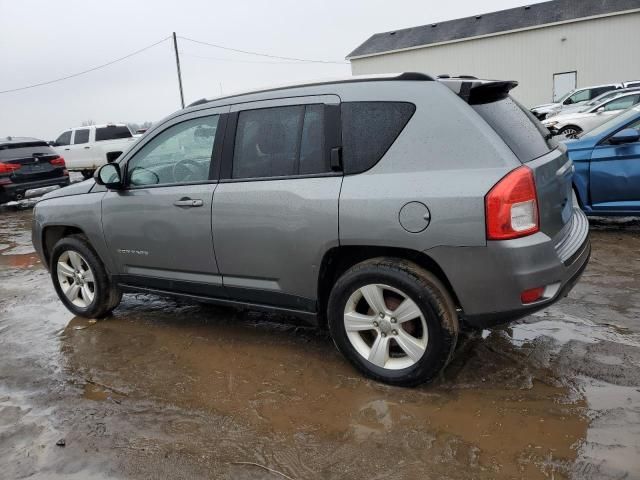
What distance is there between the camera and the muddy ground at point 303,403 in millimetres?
2607

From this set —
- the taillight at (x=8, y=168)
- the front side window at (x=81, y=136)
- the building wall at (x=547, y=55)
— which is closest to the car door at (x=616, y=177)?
the taillight at (x=8, y=168)

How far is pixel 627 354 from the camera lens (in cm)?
350

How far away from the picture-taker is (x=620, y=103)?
47.3 ft

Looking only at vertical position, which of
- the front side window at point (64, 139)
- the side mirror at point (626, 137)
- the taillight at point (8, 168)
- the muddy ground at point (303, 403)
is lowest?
the muddy ground at point (303, 403)

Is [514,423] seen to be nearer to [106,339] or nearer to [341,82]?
[341,82]

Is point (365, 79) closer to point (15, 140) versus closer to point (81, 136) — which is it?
point (15, 140)

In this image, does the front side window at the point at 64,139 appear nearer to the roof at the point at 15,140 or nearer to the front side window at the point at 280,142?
the roof at the point at 15,140

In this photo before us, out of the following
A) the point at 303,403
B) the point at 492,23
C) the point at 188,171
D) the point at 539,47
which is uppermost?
the point at 492,23

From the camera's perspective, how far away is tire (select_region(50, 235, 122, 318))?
4617 mm

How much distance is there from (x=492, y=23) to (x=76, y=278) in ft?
108

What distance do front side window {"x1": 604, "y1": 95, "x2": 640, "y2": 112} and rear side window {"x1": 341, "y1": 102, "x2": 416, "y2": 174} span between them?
1348 centimetres

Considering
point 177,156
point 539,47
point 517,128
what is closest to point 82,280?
point 177,156

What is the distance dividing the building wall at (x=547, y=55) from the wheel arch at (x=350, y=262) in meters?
26.0

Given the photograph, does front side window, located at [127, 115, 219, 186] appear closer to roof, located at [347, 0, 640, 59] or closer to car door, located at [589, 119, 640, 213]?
car door, located at [589, 119, 640, 213]
